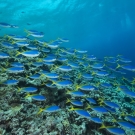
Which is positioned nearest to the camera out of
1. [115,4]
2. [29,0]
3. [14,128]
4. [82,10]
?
[14,128]

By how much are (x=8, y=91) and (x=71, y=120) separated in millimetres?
1965

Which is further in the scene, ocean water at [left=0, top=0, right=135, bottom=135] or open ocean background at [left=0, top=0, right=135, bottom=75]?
open ocean background at [left=0, top=0, right=135, bottom=75]

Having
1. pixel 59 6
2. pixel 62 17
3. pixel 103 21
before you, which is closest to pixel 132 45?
pixel 103 21

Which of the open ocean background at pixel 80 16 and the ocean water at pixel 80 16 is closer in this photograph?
the ocean water at pixel 80 16

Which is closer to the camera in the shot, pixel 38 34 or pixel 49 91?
pixel 49 91

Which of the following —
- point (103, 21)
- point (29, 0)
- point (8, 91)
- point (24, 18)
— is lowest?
point (8, 91)

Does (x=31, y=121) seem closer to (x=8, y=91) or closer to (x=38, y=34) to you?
(x=8, y=91)

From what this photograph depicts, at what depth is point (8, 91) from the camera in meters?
4.67

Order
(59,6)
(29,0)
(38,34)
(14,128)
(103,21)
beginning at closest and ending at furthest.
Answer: (14,128) → (38,34) → (29,0) → (59,6) → (103,21)

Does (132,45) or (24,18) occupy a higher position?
(132,45)

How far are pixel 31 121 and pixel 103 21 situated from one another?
4652 centimetres

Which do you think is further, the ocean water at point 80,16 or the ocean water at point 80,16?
the ocean water at point 80,16

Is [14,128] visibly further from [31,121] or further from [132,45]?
[132,45]

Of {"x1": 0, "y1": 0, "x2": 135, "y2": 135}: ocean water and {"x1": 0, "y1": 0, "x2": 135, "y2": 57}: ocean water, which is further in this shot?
{"x1": 0, "y1": 0, "x2": 135, "y2": 57}: ocean water
